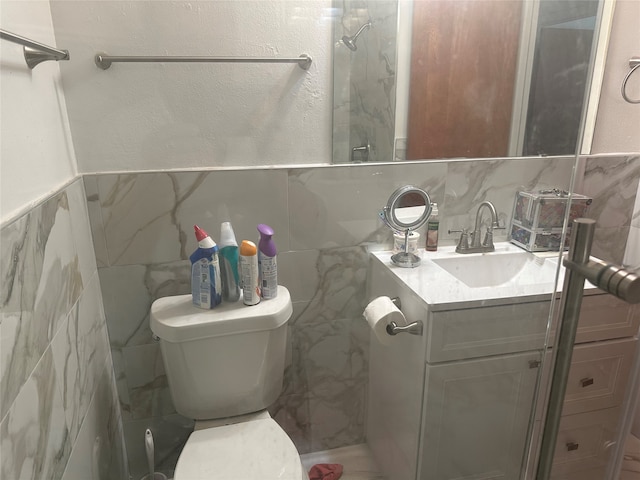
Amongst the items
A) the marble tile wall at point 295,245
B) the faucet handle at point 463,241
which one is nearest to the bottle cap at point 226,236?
the marble tile wall at point 295,245

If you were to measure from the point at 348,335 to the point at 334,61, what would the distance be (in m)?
0.94

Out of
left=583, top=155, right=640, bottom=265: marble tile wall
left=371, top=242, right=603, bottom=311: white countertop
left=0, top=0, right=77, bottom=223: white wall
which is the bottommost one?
left=371, top=242, right=603, bottom=311: white countertop

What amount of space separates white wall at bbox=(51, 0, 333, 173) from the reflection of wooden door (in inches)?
12.6

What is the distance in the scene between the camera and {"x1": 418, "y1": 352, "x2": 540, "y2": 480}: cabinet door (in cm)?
131

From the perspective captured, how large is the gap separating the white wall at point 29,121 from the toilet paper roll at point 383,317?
0.89m

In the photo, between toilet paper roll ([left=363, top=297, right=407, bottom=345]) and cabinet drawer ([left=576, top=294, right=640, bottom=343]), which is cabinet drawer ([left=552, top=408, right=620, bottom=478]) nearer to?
cabinet drawer ([left=576, top=294, right=640, bottom=343])

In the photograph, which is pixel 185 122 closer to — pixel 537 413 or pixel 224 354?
pixel 224 354

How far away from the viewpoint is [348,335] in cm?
173

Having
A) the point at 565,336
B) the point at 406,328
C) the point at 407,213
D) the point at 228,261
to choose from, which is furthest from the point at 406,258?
the point at 565,336

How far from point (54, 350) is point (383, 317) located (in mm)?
818

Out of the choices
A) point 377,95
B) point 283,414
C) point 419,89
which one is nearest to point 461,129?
point 419,89

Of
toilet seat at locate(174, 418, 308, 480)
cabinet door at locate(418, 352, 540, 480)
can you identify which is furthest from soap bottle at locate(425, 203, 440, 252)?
toilet seat at locate(174, 418, 308, 480)

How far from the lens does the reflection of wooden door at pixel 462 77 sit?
1.53 m

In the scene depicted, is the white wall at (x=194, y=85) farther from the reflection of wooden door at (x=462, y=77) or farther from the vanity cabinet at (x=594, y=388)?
the vanity cabinet at (x=594, y=388)
